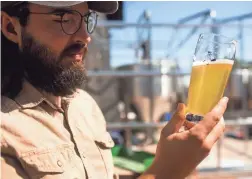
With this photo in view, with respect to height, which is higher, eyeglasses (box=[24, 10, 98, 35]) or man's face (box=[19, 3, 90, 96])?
eyeglasses (box=[24, 10, 98, 35])

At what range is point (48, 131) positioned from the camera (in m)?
1.24

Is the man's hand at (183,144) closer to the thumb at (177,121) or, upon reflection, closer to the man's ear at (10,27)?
the thumb at (177,121)

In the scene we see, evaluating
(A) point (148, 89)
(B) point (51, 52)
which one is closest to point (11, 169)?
(B) point (51, 52)

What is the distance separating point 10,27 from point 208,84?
0.72 m

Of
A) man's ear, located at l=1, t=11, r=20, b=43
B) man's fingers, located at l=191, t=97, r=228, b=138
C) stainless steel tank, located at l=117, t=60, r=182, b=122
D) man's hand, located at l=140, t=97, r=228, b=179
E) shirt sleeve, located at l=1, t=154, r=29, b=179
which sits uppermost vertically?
man's ear, located at l=1, t=11, r=20, b=43

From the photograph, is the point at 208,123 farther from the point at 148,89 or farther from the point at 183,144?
the point at 148,89

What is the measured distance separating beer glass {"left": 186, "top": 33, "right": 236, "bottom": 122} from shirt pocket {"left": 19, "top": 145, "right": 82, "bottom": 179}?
425mm

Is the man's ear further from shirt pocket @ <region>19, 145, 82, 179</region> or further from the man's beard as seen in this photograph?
shirt pocket @ <region>19, 145, 82, 179</region>

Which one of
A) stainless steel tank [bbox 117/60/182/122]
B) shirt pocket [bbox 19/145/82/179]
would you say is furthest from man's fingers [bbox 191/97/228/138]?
stainless steel tank [bbox 117/60/182/122]

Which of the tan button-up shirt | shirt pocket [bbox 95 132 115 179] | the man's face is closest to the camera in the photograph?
the tan button-up shirt

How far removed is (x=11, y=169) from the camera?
110cm

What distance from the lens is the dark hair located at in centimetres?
127

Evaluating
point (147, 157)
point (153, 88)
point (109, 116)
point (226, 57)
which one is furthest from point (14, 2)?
point (109, 116)

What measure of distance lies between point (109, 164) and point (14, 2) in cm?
68
